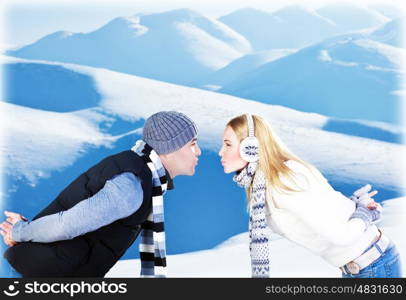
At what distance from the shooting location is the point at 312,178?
2.43 metres

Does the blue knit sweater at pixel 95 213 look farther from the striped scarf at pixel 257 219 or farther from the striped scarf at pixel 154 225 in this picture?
the striped scarf at pixel 257 219

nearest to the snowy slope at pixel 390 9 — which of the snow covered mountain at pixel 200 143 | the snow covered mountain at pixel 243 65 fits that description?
the snow covered mountain at pixel 243 65

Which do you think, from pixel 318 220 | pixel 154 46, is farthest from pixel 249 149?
pixel 154 46

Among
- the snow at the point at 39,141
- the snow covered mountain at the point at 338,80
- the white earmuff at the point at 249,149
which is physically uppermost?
the snow covered mountain at the point at 338,80

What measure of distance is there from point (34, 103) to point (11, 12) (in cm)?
101

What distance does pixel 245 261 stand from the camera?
496 cm

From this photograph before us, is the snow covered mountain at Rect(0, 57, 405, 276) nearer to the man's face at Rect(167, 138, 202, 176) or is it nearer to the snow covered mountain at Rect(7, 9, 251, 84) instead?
the snow covered mountain at Rect(7, 9, 251, 84)

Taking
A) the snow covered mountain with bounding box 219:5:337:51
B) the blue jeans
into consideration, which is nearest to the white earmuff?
the blue jeans

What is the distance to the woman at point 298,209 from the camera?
2336mm

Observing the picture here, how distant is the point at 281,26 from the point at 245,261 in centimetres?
341

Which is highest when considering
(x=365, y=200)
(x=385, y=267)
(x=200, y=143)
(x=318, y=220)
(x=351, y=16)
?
(x=351, y=16)

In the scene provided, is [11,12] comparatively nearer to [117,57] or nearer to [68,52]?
[68,52]

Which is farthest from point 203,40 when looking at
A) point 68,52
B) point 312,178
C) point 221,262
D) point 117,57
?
point 312,178

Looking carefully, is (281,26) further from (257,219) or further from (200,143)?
(257,219)
